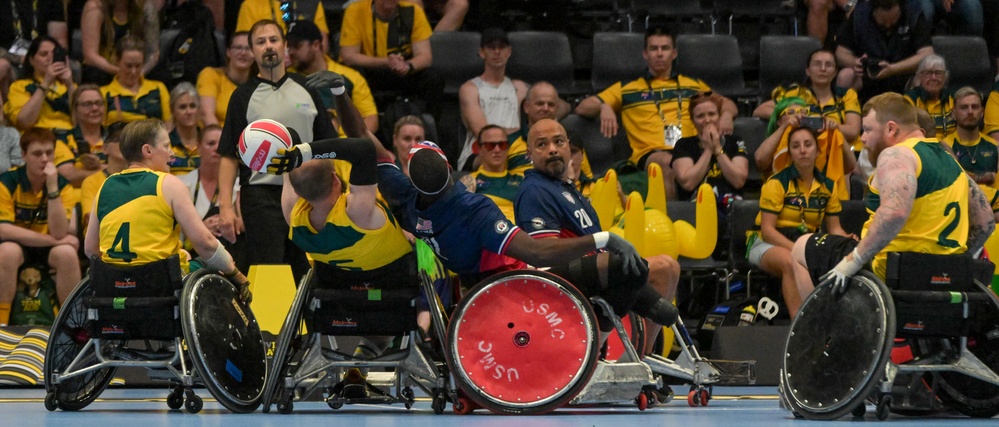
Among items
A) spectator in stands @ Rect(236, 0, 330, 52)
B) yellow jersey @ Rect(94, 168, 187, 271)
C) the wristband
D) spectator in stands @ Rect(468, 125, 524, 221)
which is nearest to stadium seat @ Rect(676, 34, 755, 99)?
spectator in stands @ Rect(468, 125, 524, 221)

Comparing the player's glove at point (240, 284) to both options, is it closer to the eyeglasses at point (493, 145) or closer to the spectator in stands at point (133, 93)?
the eyeglasses at point (493, 145)

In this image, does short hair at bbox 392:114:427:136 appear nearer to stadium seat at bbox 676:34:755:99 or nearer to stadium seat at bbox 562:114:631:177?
stadium seat at bbox 562:114:631:177

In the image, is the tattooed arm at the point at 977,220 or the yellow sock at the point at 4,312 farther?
the yellow sock at the point at 4,312

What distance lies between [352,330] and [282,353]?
1.22 ft

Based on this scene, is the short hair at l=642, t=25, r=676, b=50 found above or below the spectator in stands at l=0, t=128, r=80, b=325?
above

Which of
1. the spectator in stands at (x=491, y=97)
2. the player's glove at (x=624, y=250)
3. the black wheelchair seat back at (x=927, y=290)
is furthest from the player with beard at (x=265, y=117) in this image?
the black wheelchair seat back at (x=927, y=290)

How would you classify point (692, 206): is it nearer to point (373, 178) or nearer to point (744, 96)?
point (744, 96)

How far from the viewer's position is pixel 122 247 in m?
6.28

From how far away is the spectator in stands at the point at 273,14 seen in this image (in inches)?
414

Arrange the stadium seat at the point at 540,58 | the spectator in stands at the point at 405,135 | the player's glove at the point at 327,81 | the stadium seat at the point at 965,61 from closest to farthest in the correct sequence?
the player's glove at the point at 327,81
the spectator in stands at the point at 405,135
the stadium seat at the point at 540,58
the stadium seat at the point at 965,61

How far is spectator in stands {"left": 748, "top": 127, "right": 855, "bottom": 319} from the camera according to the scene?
9.44 m

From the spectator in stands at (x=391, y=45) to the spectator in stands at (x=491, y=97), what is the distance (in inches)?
23.2

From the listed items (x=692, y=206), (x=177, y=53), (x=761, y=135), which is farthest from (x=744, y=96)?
(x=177, y=53)

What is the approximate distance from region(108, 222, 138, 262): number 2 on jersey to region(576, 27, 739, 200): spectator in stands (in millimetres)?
5030
